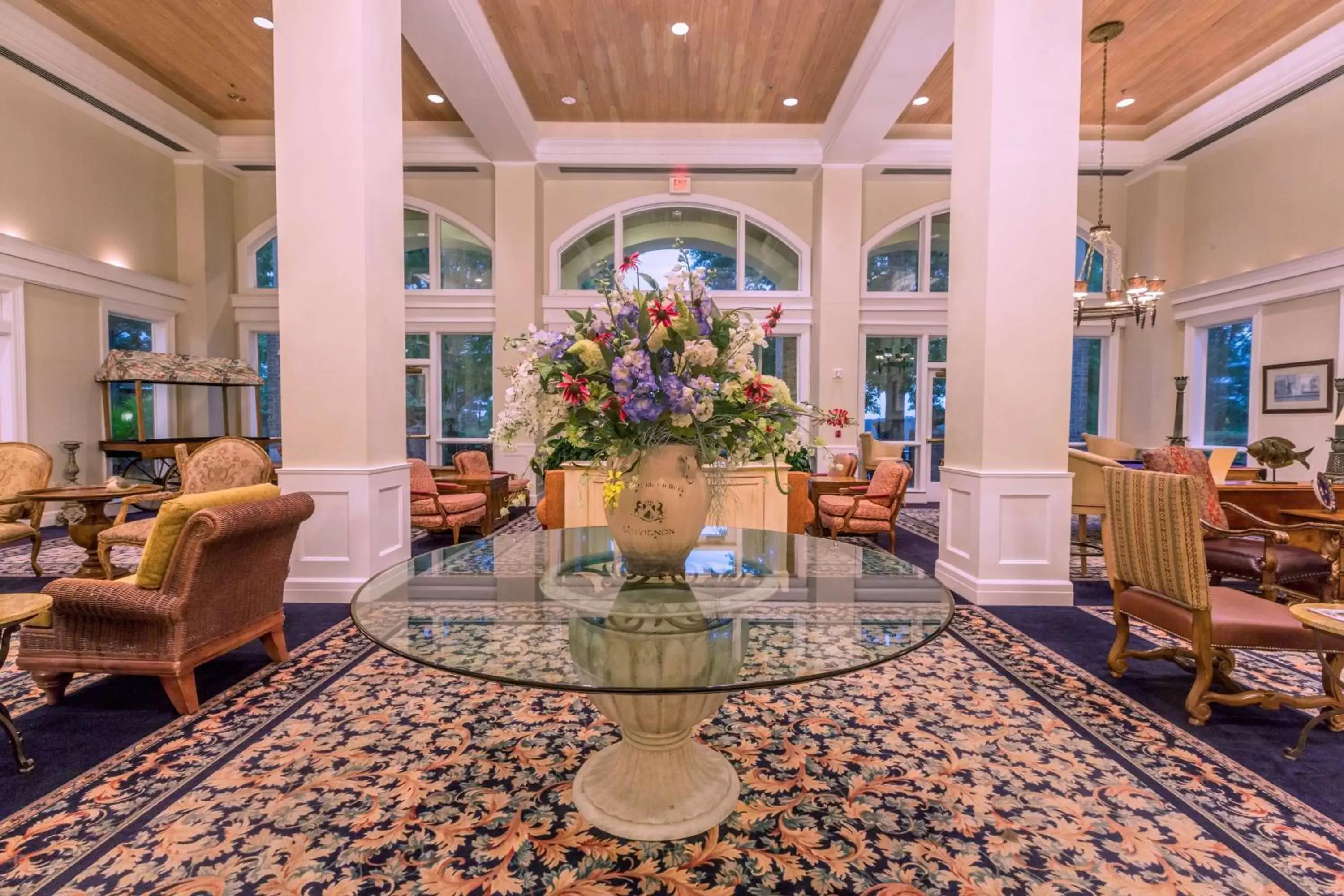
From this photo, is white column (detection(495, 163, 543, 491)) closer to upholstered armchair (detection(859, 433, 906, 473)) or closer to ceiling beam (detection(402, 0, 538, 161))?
ceiling beam (detection(402, 0, 538, 161))

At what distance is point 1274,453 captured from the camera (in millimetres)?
4688

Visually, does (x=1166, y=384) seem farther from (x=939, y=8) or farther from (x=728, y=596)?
(x=728, y=596)

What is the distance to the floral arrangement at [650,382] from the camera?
1.75m

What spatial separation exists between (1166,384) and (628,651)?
10.0 metres

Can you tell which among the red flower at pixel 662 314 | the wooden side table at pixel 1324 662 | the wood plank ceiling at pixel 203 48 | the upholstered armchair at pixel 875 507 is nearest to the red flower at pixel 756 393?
the red flower at pixel 662 314

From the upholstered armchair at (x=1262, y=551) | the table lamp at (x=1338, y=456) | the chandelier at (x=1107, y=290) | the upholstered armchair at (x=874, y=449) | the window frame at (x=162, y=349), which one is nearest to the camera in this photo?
the upholstered armchair at (x=1262, y=551)

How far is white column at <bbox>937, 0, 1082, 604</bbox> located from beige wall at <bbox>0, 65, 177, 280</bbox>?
906 centimetres

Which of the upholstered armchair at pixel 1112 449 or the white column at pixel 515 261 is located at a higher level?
the white column at pixel 515 261

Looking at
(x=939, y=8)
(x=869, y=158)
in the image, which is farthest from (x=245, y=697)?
(x=869, y=158)

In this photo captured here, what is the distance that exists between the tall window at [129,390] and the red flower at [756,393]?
8591mm

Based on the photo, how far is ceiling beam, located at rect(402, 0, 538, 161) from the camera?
5.26m

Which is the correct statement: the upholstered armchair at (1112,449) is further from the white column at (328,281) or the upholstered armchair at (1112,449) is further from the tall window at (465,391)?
the white column at (328,281)

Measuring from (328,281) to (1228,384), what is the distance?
33.4 ft

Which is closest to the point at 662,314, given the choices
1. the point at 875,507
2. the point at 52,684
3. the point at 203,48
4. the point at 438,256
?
the point at 52,684
